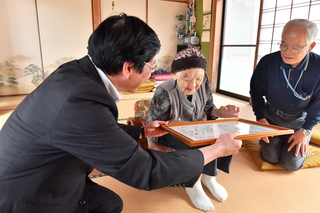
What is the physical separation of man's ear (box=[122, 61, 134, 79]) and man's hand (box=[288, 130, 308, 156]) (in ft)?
5.50

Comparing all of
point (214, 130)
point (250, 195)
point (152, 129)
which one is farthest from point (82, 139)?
point (250, 195)

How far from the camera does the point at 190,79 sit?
1.76m

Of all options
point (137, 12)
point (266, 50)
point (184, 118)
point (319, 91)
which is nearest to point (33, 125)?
point (184, 118)

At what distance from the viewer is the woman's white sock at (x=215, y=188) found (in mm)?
1686

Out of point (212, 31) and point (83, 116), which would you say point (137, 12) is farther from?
point (83, 116)

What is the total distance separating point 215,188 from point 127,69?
1.21 meters

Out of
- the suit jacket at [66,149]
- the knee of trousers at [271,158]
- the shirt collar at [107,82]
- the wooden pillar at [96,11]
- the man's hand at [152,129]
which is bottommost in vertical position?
the knee of trousers at [271,158]

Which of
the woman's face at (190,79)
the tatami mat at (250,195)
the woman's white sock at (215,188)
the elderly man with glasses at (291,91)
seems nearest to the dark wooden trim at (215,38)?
the elderly man with glasses at (291,91)

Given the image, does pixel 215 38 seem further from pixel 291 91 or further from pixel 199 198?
pixel 199 198

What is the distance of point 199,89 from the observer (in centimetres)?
195

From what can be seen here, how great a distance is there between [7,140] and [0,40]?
195 inches

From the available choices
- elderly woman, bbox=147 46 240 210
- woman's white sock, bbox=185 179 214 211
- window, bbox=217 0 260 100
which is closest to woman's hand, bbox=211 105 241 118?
elderly woman, bbox=147 46 240 210

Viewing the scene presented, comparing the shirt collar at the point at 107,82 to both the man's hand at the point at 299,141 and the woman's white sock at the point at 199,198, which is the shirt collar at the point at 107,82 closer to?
the woman's white sock at the point at 199,198

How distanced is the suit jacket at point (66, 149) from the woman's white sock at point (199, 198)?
0.73m
